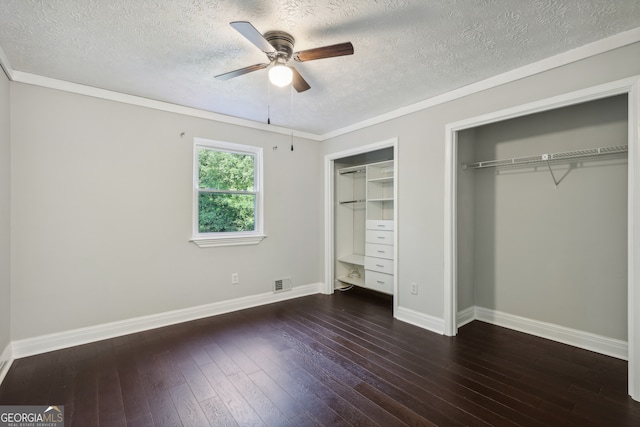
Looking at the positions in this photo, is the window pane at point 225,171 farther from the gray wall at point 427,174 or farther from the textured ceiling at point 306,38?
the gray wall at point 427,174

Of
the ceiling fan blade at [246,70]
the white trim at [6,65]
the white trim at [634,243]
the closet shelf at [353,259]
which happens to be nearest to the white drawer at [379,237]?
the closet shelf at [353,259]

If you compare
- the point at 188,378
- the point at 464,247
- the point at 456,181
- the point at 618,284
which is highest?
the point at 456,181

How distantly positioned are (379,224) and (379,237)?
7.1 inches

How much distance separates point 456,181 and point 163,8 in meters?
2.89

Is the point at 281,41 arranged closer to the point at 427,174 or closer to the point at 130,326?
the point at 427,174

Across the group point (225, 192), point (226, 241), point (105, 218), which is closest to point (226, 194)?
point (225, 192)

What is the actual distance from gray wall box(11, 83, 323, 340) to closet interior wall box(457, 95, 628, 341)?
2.87m

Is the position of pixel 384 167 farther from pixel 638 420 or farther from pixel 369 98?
pixel 638 420

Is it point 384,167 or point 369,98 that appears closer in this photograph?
point 369,98

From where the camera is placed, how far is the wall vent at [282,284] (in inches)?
163

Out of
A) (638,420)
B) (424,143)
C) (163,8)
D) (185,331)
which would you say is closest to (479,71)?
(424,143)

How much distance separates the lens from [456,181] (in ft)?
10.1

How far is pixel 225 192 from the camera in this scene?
3764mm

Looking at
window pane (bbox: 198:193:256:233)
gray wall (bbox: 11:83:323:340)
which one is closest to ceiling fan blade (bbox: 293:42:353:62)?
gray wall (bbox: 11:83:323:340)
